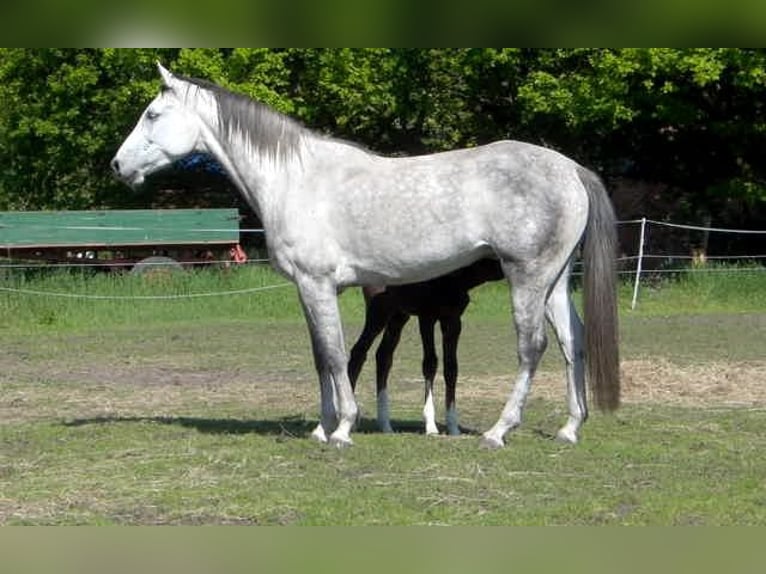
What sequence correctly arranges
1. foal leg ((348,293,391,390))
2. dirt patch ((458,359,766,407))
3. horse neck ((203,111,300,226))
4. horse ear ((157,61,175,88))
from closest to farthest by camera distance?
horse neck ((203,111,300,226)) → horse ear ((157,61,175,88)) → foal leg ((348,293,391,390)) → dirt patch ((458,359,766,407))

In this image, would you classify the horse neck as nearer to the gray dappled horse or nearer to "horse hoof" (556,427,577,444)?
the gray dappled horse

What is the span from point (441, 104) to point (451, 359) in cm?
1796

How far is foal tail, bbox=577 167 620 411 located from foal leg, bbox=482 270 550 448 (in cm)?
35

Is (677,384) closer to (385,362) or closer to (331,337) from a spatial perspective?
(385,362)

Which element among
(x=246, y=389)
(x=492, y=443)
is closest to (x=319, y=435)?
(x=492, y=443)

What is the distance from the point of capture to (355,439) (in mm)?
8852

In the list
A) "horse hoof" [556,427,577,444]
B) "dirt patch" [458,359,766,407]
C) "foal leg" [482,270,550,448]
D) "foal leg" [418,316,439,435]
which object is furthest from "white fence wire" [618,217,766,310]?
"foal leg" [482,270,550,448]

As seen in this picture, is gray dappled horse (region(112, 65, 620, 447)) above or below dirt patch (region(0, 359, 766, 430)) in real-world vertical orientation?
above

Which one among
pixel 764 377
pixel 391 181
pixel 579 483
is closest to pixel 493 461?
pixel 579 483

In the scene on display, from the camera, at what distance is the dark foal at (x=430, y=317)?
9094mm

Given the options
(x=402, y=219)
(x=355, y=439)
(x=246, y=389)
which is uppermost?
(x=402, y=219)

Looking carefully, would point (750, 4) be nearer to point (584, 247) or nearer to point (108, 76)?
point (584, 247)

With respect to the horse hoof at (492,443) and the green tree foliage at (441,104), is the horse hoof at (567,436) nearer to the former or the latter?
the horse hoof at (492,443)

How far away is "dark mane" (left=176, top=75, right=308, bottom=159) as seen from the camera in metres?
9.02
